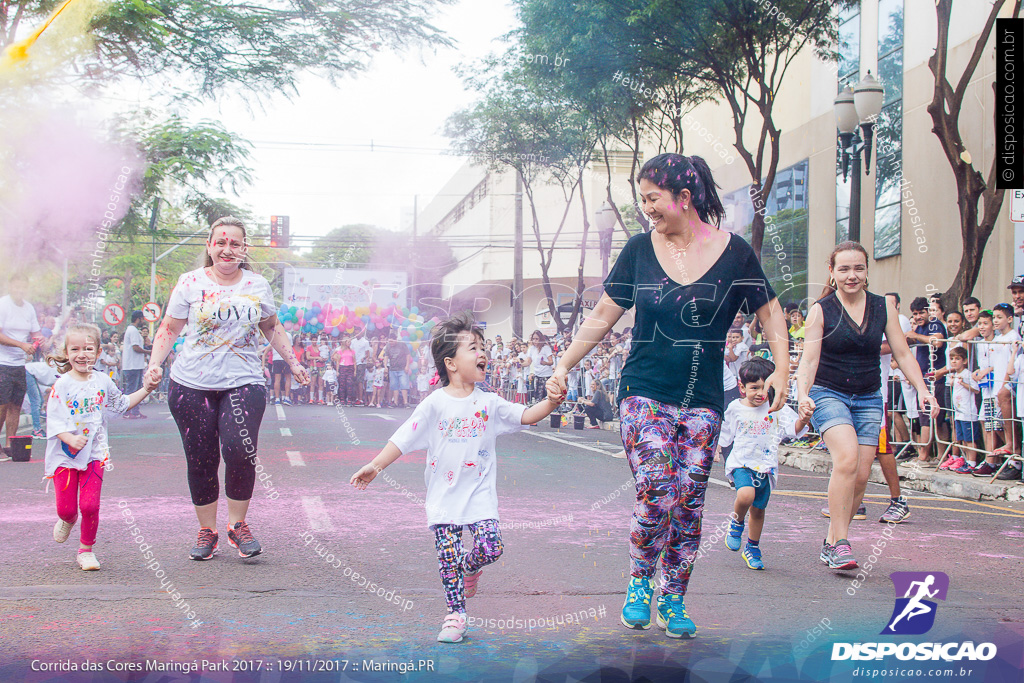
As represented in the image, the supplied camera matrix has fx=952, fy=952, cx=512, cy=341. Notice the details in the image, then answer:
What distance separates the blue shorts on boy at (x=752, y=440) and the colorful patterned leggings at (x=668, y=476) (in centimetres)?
163

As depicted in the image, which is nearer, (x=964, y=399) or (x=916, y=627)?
(x=916, y=627)

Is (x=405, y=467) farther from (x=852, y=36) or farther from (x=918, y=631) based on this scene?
(x=852, y=36)

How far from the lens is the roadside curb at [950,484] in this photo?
8.63 meters

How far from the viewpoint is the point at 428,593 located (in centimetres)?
436

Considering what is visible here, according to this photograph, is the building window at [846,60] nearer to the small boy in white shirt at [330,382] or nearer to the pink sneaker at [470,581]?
the small boy in white shirt at [330,382]

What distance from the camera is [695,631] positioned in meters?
3.66

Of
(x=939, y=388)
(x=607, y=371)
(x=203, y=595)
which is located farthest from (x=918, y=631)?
(x=607, y=371)

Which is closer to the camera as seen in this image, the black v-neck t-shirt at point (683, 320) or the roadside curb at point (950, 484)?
the black v-neck t-shirt at point (683, 320)

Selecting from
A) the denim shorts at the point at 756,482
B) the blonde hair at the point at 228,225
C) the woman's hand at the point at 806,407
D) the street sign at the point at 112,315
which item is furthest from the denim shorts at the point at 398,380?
the woman's hand at the point at 806,407

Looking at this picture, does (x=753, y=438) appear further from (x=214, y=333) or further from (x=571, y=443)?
(x=571, y=443)

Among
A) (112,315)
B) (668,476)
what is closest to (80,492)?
(668,476)

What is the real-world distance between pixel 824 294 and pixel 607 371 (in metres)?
12.4

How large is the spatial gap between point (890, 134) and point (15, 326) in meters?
14.5

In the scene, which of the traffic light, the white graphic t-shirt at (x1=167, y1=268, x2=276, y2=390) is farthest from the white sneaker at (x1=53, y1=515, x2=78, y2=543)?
the traffic light
